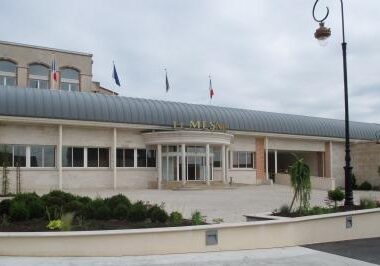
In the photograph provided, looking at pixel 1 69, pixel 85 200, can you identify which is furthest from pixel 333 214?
pixel 1 69

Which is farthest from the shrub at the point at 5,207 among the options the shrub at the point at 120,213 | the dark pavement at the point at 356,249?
the dark pavement at the point at 356,249

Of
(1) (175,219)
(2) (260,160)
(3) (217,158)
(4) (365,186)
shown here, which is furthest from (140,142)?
(1) (175,219)

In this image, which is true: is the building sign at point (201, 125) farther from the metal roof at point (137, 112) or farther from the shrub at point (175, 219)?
the shrub at point (175, 219)

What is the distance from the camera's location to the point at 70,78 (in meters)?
65.8

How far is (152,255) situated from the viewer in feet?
35.5

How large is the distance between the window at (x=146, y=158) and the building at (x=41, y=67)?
24167 mm

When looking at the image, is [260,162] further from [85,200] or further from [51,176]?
[85,200]

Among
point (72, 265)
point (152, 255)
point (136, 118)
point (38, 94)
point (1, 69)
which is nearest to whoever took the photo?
point (72, 265)

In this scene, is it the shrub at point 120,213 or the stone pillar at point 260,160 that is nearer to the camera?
the shrub at point 120,213

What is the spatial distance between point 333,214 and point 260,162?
1213 inches

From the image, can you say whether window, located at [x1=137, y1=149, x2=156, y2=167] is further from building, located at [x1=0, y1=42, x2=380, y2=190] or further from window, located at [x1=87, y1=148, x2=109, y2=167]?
window, located at [x1=87, y1=148, x2=109, y2=167]

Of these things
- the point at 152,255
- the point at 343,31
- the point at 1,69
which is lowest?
the point at 152,255

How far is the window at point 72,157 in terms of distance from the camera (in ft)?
113

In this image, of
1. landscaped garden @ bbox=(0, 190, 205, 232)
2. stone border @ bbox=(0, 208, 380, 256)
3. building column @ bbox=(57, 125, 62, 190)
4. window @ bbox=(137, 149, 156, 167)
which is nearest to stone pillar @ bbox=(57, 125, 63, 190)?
building column @ bbox=(57, 125, 62, 190)
